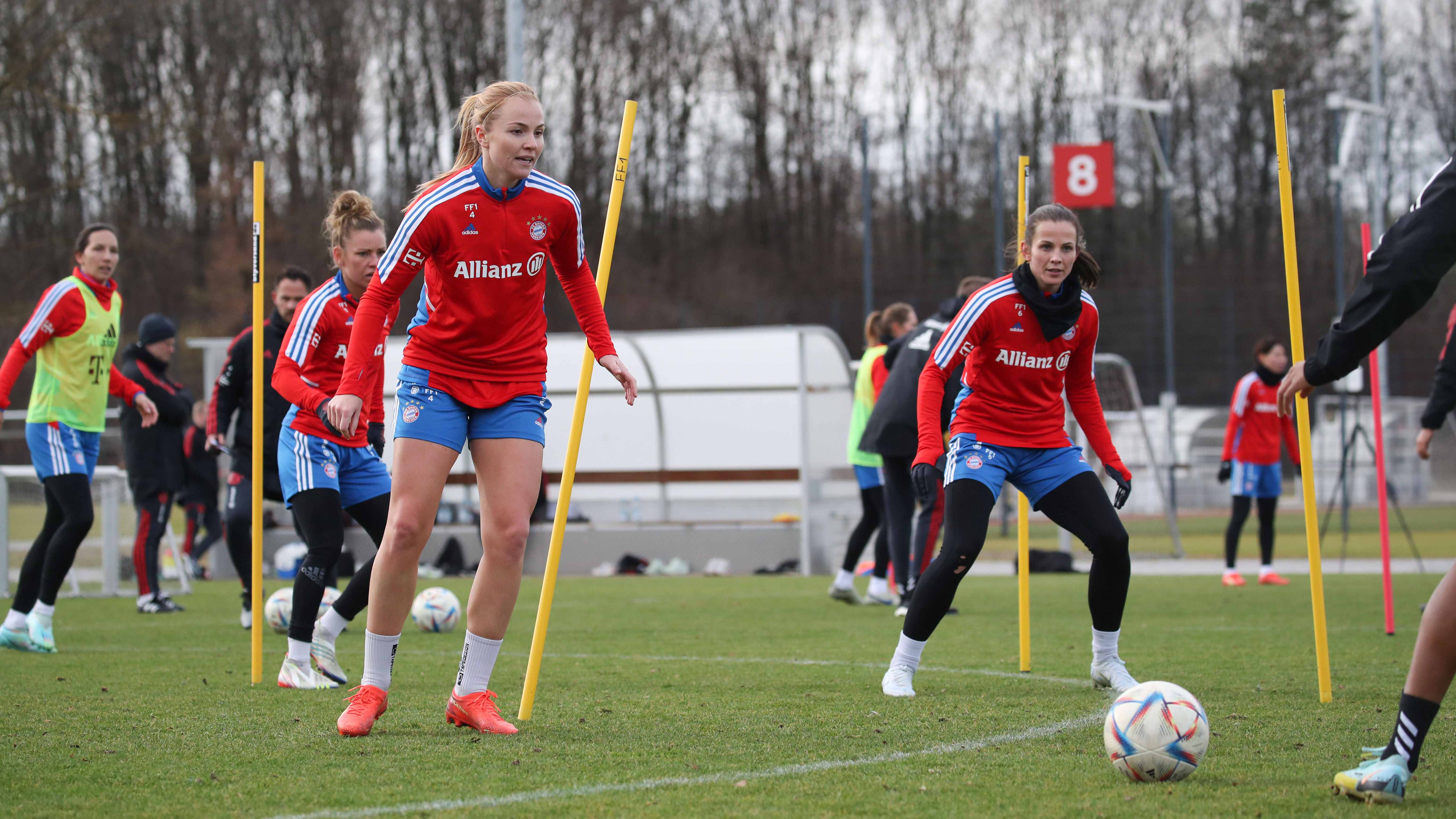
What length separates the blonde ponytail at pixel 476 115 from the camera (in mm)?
4328

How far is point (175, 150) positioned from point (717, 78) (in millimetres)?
12610

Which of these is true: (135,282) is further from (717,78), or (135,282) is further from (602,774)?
(602,774)

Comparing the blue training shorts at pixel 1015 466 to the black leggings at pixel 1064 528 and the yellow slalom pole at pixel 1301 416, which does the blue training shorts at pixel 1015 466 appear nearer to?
the black leggings at pixel 1064 528

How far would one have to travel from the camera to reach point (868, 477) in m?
10.4

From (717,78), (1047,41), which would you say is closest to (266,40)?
(717,78)

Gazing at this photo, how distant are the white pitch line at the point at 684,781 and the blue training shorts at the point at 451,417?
121cm

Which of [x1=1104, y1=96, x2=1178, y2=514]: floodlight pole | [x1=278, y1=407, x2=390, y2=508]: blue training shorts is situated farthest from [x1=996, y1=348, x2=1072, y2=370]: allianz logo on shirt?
[x1=1104, y1=96, x2=1178, y2=514]: floodlight pole

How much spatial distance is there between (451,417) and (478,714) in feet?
3.22

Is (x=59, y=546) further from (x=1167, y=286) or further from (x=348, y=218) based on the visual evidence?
(x=1167, y=286)

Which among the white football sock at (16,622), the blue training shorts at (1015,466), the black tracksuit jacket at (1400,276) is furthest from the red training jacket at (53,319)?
the black tracksuit jacket at (1400,276)

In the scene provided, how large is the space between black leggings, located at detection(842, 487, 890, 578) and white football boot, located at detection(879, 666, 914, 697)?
4.74 meters

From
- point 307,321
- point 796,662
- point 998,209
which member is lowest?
point 796,662

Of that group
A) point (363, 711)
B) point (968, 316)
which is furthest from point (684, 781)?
point (968, 316)

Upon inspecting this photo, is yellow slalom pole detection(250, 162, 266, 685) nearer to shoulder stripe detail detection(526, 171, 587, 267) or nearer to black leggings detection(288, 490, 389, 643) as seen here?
black leggings detection(288, 490, 389, 643)
